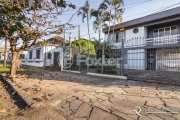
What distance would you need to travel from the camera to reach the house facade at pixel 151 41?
728 centimetres

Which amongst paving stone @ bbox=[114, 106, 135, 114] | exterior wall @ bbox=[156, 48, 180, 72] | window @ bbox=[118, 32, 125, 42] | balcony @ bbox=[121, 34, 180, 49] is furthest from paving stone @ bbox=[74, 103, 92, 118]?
window @ bbox=[118, 32, 125, 42]

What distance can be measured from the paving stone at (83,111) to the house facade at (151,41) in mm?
4590

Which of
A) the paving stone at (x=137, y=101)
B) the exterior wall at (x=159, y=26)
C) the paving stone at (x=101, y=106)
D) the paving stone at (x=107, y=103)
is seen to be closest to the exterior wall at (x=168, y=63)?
the paving stone at (x=137, y=101)

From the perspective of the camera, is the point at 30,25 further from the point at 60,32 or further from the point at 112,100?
the point at 112,100

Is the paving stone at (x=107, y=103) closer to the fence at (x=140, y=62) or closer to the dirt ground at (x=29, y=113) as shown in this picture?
the dirt ground at (x=29, y=113)

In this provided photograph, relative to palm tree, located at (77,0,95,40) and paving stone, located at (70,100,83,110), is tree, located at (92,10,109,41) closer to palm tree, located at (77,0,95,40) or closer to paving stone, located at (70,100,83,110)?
palm tree, located at (77,0,95,40)

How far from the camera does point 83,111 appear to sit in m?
3.09

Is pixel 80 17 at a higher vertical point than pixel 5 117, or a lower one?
higher

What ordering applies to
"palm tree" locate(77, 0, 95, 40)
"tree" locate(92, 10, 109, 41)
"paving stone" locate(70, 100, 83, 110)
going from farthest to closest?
"palm tree" locate(77, 0, 95, 40)
"tree" locate(92, 10, 109, 41)
"paving stone" locate(70, 100, 83, 110)

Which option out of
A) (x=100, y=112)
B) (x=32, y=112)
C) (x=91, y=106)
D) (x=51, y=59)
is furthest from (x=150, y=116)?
(x=51, y=59)

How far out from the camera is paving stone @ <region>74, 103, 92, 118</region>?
115 inches

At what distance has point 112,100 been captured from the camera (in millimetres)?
3715

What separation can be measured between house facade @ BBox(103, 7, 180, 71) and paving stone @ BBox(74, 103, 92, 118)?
4590 mm

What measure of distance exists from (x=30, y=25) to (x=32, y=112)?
5.45m
